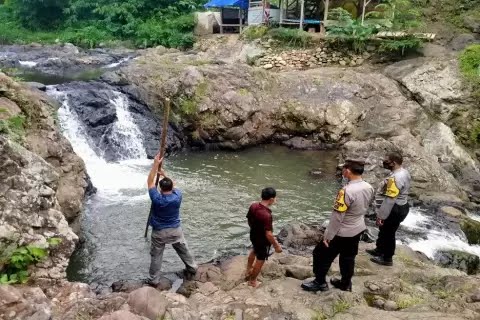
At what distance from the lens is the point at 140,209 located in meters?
11.6

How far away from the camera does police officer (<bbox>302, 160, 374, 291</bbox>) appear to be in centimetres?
605

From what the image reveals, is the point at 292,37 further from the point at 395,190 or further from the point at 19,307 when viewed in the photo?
the point at 19,307

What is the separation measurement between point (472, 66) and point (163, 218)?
51.6 feet

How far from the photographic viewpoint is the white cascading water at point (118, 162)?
13289mm

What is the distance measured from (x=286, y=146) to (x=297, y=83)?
270 centimetres

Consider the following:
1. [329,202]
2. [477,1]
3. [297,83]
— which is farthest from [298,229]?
[477,1]

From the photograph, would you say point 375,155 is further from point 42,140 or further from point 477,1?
point 477,1

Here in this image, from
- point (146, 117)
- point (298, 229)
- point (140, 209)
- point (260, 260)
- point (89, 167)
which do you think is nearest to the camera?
point (260, 260)

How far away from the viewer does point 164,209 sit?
23.3ft

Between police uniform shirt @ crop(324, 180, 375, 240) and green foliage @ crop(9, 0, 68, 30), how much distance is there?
34748mm

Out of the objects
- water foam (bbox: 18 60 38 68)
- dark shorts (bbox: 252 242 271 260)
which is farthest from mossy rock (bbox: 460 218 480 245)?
water foam (bbox: 18 60 38 68)

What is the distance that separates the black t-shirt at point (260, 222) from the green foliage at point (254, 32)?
1793cm

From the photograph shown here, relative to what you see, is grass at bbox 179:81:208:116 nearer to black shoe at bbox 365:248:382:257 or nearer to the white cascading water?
the white cascading water

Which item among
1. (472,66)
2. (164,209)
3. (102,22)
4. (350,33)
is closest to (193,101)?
(350,33)
